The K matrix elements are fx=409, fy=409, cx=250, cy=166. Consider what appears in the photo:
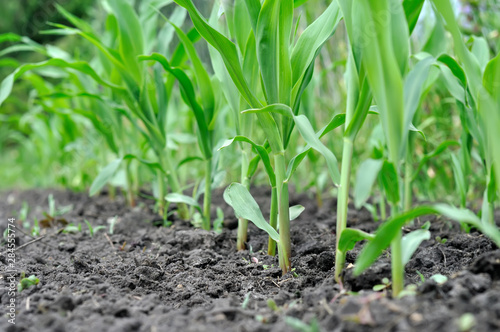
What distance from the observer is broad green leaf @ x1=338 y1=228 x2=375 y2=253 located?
2.70ft

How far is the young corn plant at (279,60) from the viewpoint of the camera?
987 mm

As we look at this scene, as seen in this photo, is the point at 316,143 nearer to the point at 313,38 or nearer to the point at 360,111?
the point at 360,111

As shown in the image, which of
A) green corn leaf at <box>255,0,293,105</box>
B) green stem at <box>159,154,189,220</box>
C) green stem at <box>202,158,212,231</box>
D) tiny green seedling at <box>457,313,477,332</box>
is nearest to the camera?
tiny green seedling at <box>457,313,477,332</box>

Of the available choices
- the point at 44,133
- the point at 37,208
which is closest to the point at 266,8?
the point at 37,208

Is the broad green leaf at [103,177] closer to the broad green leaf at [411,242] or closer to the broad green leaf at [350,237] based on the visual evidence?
the broad green leaf at [350,237]

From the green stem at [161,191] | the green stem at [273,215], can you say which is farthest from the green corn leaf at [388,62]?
the green stem at [161,191]

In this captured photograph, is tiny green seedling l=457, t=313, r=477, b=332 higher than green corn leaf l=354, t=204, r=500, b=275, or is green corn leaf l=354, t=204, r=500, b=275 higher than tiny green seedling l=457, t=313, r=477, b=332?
green corn leaf l=354, t=204, r=500, b=275

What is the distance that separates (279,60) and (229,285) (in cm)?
59

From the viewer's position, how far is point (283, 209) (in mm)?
1062

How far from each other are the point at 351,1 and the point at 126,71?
103cm

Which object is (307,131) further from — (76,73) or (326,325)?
(76,73)

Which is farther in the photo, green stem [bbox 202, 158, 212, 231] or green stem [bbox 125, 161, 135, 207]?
green stem [bbox 125, 161, 135, 207]

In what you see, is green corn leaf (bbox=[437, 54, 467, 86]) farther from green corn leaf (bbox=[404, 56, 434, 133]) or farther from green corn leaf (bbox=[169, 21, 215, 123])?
green corn leaf (bbox=[169, 21, 215, 123])

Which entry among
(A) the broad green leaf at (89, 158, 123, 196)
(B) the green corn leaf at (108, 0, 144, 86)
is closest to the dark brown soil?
(A) the broad green leaf at (89, 158, 123, 196)
